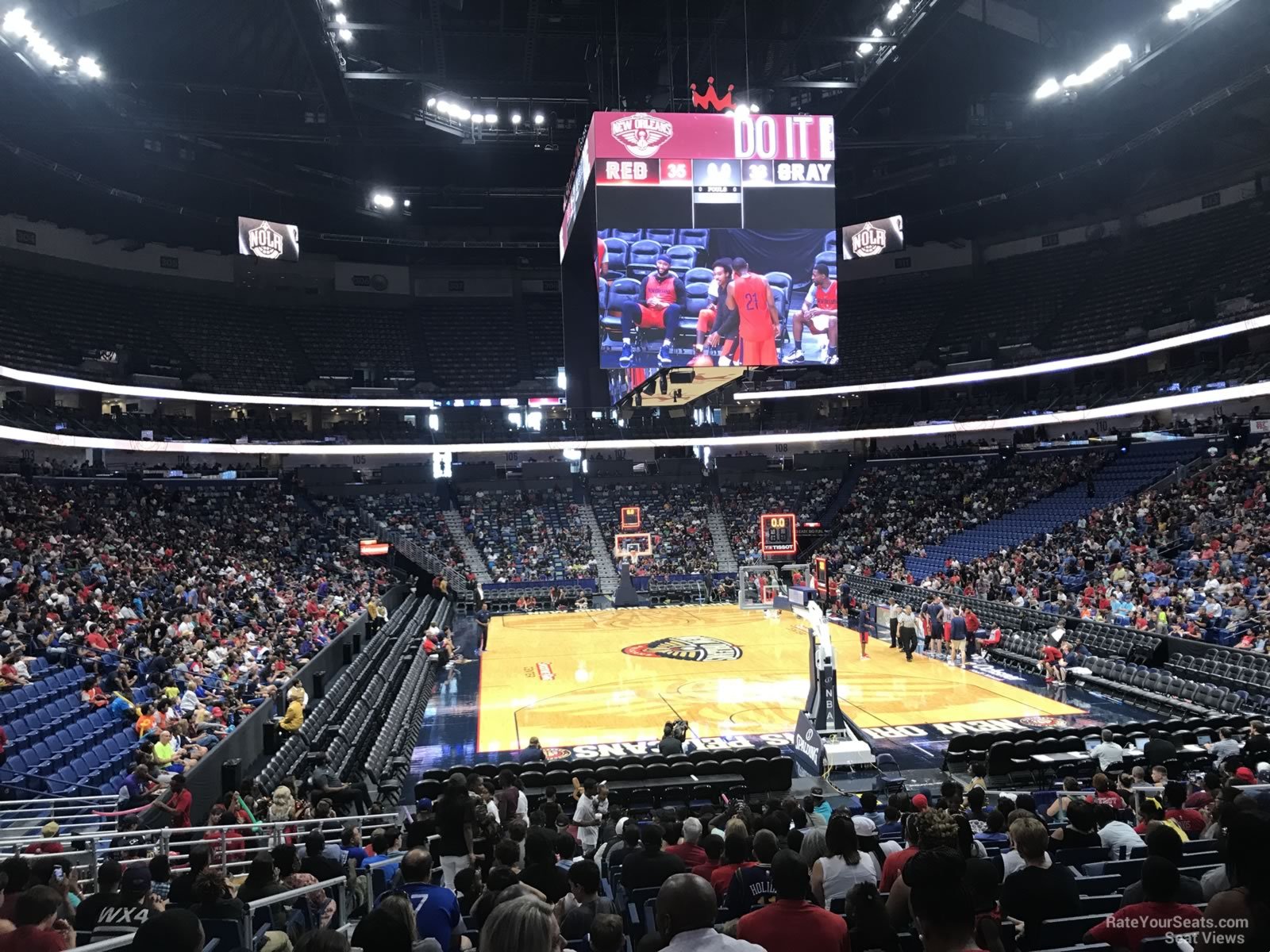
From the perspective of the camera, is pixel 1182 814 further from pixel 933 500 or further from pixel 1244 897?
pixel 933 500

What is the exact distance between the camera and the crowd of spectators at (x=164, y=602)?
14508mm

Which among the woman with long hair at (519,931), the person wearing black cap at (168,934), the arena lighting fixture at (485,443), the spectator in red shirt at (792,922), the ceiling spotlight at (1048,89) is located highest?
the ceiling spotlight at (1048,89)

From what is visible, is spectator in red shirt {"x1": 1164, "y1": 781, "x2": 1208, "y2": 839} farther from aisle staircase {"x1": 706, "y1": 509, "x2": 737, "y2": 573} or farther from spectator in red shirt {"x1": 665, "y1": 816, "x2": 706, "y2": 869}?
aisle staircase {"x1": 706, "y1": 509, "x2": 737, "y2": 573}

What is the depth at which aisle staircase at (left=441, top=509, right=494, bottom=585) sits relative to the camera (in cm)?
4459

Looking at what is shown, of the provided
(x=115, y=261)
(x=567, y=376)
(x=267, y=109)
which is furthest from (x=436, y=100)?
(x=115, y=261)

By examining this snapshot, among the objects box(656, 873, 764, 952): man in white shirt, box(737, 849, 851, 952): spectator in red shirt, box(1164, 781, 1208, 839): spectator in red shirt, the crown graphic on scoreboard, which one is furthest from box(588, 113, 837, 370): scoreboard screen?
box(656, 873, 764, 952): man in white shirt

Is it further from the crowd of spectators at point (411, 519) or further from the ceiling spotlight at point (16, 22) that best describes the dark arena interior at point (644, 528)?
the crowd of spectators at point (411, 519)

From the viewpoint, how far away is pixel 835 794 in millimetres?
13727

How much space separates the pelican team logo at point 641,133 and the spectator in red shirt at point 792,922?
22.6m

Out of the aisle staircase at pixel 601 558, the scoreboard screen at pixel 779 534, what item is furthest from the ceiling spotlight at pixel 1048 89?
the aisle staircase at pixel 601 558

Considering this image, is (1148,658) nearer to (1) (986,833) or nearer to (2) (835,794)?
(2) (835,794)

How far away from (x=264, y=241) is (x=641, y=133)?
962 inches

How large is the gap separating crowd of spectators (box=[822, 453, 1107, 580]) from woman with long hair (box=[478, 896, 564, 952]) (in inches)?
1440

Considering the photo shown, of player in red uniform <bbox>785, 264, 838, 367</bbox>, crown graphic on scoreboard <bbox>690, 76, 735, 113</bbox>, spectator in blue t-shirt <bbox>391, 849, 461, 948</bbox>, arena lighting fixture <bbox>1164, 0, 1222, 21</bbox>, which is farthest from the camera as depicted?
arena lighting fixture <bbox>1164, 0, 1222, 21</bbox>
